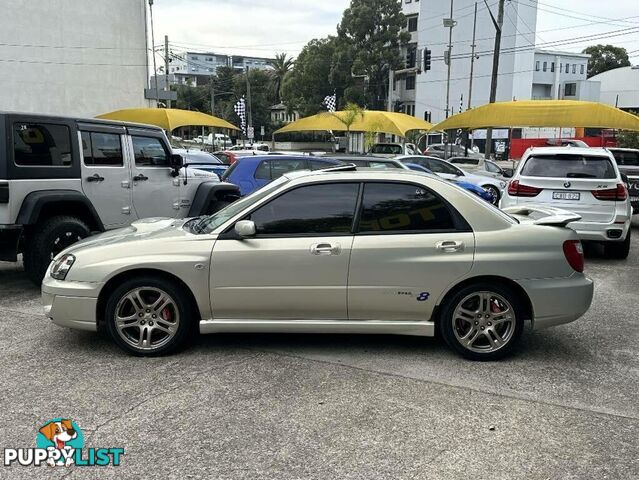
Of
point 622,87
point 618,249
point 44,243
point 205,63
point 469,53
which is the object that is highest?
point 205,63

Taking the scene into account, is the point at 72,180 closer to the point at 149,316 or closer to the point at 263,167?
the point at 149,316

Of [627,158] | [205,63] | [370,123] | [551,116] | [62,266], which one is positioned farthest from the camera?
[205,63]

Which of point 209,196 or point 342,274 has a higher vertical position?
point 209,196

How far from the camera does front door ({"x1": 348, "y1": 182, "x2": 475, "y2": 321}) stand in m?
4.45

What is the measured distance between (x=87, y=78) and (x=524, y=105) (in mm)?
24386

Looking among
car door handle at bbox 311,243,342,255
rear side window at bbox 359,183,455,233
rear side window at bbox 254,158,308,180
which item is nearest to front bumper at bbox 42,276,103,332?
car door handle at bbox 311,243,342,255

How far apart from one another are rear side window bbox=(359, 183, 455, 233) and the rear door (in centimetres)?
473

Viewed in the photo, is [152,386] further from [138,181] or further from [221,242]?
[138,181]

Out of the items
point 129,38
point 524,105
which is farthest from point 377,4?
point 524,105

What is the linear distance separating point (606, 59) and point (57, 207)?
95.7 meters

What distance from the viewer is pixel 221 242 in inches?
179

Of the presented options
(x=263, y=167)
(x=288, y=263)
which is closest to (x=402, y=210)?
(x=288, y=263)

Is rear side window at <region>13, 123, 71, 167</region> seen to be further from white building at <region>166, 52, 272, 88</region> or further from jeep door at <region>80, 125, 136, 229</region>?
white building at <region>166, 52, 272, 88</region>

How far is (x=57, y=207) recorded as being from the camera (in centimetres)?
675
